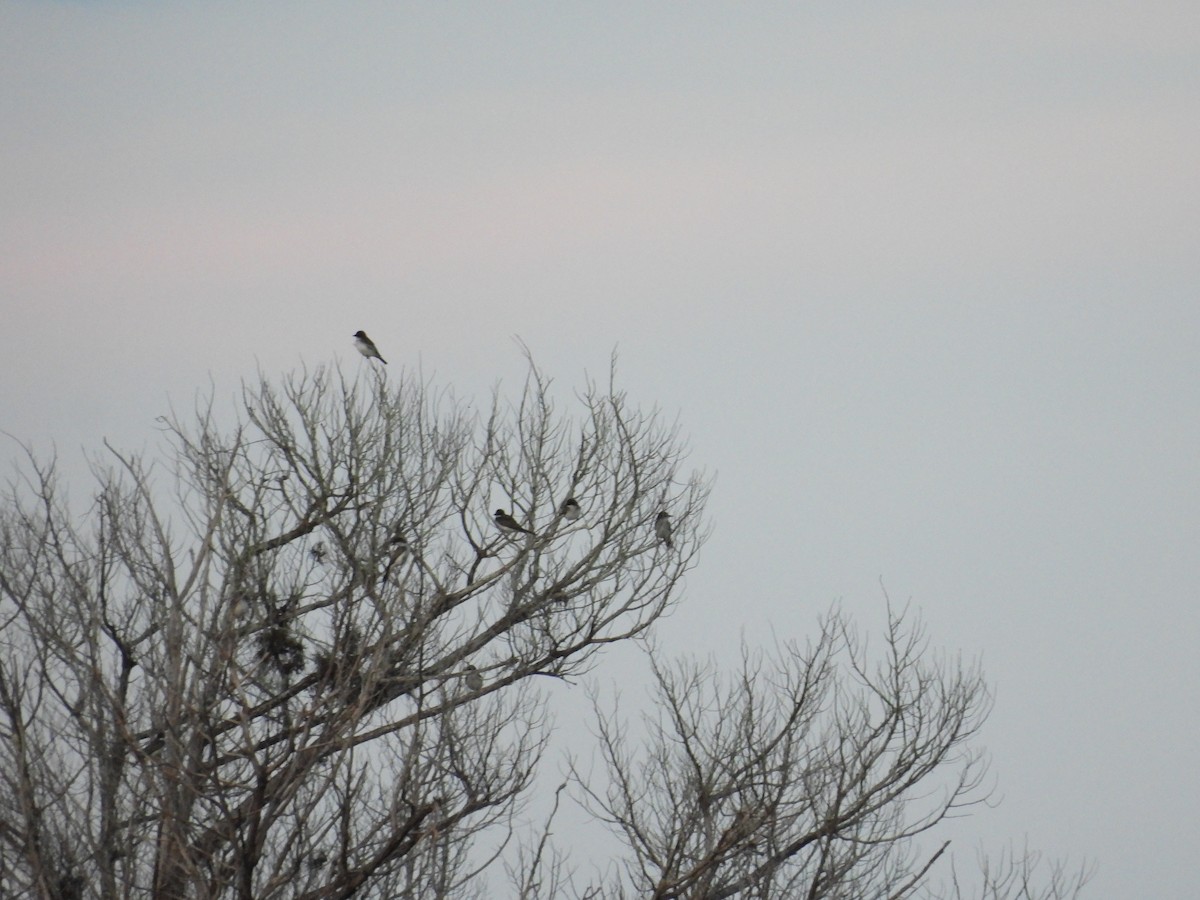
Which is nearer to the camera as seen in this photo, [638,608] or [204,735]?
[204,735]

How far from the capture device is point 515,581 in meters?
13.0

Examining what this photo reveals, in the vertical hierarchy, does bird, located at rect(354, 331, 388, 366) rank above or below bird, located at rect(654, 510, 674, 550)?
above

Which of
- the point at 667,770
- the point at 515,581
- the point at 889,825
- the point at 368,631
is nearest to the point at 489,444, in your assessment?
the point at 515,581

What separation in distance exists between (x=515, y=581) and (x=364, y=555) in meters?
1.89

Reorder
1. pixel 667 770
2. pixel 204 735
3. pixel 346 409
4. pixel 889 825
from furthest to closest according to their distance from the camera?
pixel 346 409 → pixel 667 770 → pixel 889 825 → pixel 204 735

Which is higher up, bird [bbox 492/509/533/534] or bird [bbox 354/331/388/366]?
bird [bbox 354/331/388/366]

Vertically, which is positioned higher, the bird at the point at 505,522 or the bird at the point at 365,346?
the bird at the point at 365,346

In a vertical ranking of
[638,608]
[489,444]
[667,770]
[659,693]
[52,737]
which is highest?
[489,444]

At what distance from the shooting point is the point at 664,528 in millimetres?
13336

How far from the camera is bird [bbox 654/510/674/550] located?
43.6 feet

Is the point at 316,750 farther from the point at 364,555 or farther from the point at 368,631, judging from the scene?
the point at 364,555

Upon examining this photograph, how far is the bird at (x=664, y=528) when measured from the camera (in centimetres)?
1330

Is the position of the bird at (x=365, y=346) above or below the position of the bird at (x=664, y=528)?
above

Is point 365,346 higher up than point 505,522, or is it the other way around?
point 365,346
